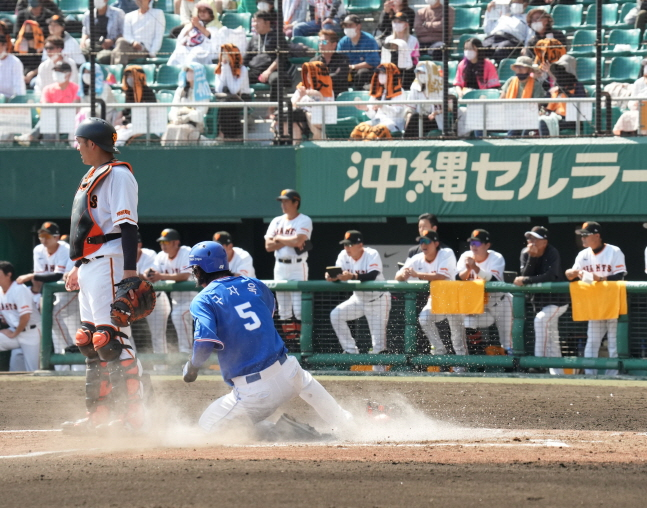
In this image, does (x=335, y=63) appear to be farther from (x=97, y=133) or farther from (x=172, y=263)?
(x=97, y=133)

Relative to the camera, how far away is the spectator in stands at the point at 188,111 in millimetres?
12766

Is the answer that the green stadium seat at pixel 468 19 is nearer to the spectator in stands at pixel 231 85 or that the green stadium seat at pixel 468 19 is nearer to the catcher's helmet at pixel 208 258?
the spectator in stands at pixel 231 85

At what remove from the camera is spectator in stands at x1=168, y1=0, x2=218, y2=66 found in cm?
1347

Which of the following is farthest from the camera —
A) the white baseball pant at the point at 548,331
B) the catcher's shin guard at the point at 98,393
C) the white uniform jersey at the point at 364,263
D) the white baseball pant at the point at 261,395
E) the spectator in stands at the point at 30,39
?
the spectator in stands at the point at 30,39

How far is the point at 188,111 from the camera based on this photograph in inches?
500

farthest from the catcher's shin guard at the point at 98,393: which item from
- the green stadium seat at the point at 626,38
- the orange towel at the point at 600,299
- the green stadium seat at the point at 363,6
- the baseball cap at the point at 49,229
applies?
the green stadium seat at the point at 363,6

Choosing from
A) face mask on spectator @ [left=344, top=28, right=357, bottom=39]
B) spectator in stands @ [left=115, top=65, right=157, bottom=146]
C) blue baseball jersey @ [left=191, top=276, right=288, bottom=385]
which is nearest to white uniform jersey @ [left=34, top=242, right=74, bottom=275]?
spectator in stands @ [left=115, top=65, right=157, bottom=146]

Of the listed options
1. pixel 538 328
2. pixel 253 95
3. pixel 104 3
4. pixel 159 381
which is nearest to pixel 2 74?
pixel 104 3

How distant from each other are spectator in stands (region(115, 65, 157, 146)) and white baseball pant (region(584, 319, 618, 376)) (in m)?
6.27

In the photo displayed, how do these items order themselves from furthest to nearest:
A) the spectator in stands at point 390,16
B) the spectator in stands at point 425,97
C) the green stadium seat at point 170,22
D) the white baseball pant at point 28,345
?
the green stadium seat at point 170,22
the spectator in stands at point 390,16
the spectator in stands at point 425,97
the white baseball pant at point 28,345

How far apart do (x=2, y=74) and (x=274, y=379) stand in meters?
9.42

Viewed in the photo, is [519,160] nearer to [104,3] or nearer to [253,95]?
[253,95]

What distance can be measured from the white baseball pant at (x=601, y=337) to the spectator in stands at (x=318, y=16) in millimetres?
6050

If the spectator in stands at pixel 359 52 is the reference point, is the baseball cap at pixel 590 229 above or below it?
below
